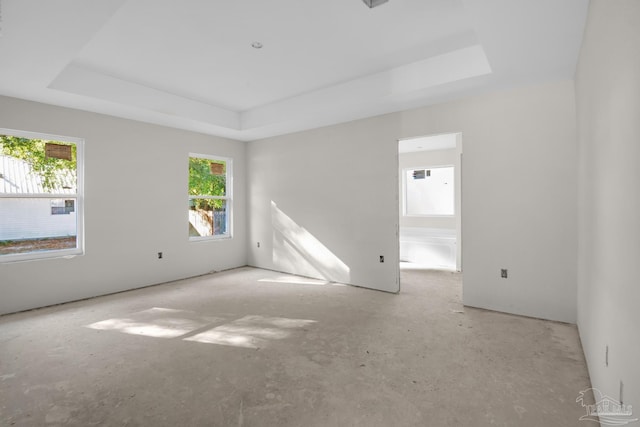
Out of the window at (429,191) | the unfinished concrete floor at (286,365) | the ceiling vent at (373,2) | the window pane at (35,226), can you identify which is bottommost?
the unfinished concrete floor at (286,365)

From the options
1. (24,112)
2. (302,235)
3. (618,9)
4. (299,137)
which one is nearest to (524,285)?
(618,9)

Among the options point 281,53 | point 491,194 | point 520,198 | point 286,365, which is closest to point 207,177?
point 281,53

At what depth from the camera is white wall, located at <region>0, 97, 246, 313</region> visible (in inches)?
146

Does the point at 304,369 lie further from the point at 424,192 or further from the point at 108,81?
the point at 424,192

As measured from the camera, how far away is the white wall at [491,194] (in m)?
3.18

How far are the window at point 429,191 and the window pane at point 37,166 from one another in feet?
21.1

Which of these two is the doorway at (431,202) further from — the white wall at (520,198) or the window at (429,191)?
the white wall at (520,198)

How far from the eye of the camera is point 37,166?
383cm

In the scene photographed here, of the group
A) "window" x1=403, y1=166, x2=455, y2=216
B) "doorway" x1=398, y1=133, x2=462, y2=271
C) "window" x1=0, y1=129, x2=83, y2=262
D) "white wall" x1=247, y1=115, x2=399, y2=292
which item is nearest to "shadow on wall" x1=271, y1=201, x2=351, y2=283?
"white wall" x1=247, y1=115, x2=399, y2=292

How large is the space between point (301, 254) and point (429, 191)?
12.1 ft

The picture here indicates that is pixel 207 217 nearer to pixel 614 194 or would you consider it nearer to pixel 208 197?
pixel 208 197

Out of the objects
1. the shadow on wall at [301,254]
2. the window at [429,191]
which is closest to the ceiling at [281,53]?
the shadow on wall at [301,254]

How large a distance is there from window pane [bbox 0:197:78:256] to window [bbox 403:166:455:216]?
21.2ft

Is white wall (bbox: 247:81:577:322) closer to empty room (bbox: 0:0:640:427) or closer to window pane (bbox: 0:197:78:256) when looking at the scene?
empty room (bbox: 0:0:640:427)
